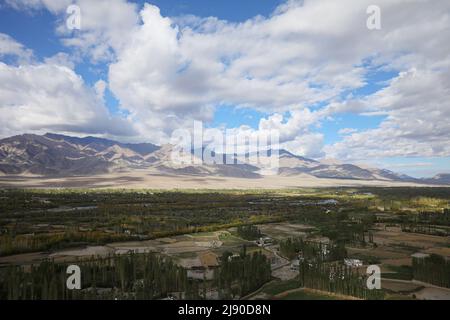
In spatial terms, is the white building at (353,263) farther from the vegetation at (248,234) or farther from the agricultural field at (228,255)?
the vegetation at (248,234)

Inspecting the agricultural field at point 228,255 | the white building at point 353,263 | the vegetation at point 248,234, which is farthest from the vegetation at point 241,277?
the vegetation at point 248,234

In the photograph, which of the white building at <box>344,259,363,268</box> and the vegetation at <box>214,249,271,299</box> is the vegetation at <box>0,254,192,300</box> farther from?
the white building at <box>344,259,363,268</box>

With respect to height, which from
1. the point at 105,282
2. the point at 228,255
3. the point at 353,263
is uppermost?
the point at 228,255

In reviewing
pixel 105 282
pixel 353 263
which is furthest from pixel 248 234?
pixel 105 282

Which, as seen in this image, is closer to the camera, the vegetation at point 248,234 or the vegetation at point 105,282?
the vegetation at point 105,282

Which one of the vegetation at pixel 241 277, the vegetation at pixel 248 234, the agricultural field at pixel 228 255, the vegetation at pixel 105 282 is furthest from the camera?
the vegetation at pixel 248 234

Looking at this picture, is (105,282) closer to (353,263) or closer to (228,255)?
(228,255)
